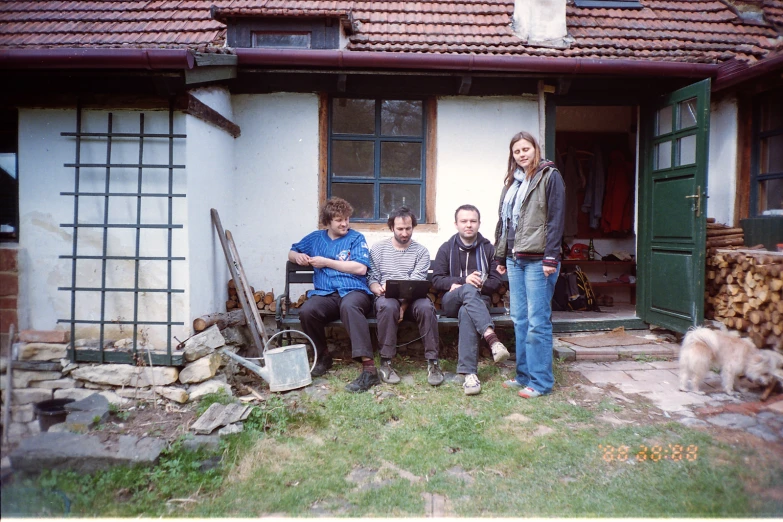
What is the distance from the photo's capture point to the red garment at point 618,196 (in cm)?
778

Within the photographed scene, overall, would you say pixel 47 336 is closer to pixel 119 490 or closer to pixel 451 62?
pixel 119 490

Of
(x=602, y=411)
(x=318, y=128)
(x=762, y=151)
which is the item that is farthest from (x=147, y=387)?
(x=762, y=151)

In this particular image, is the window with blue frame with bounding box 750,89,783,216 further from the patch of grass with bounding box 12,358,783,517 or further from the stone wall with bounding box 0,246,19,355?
the stone wall with bounding box 0,246,19,355

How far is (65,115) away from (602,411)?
15.3ft

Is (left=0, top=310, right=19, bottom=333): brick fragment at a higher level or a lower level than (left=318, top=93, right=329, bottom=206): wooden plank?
lower

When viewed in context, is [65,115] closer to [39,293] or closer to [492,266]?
[39,293]

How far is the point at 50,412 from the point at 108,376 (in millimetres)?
463

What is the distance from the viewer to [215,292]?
4734 mm

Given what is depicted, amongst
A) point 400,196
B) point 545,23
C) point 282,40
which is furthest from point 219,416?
point 545,23

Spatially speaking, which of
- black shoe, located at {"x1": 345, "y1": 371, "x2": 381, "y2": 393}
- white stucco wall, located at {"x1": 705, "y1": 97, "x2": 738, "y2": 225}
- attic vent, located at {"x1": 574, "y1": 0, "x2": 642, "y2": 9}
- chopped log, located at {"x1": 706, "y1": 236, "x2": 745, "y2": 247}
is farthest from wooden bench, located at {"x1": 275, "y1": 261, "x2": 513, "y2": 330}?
attic vent, located at {"x1": 574, "y1": 0, "x2": 642, "y2": 9}

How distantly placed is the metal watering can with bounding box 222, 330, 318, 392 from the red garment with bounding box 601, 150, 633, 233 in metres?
5.65

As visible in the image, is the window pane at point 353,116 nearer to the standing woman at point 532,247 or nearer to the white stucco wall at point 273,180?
the white stucco wall at point 273,180

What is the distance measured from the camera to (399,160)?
560 cm

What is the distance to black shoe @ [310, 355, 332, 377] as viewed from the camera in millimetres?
4496
